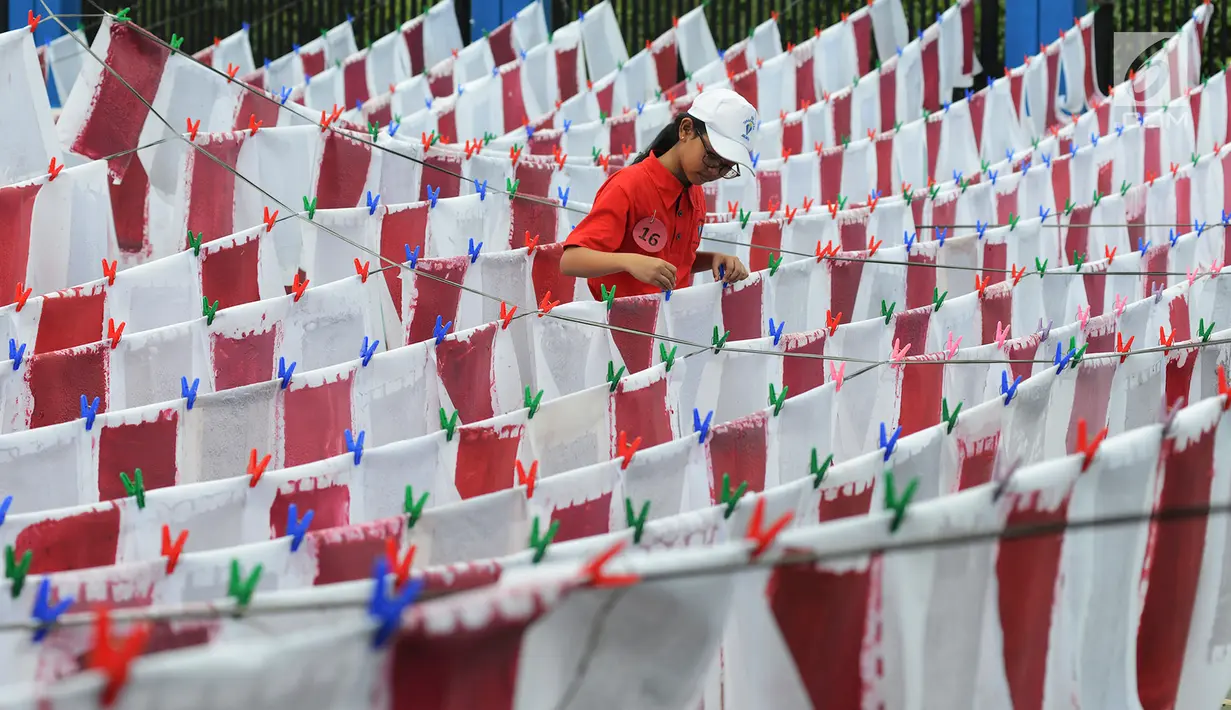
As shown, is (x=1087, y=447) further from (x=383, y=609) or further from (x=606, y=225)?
(x=606, y=225)

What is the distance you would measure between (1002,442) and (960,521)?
80 centimetres

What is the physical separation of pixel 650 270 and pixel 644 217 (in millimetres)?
219

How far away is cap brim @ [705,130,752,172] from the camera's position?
112 inches

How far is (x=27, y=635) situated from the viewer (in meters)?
1.36

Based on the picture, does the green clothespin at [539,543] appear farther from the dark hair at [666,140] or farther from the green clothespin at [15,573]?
the dark hair at [666,140]

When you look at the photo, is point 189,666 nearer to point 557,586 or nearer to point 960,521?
point 557,586

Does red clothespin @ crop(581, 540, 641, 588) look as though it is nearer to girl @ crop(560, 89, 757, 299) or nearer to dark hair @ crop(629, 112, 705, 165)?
girl @ crop(560, 89, 757, 299)

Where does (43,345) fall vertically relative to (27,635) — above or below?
above

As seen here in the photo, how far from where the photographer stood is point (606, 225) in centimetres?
293

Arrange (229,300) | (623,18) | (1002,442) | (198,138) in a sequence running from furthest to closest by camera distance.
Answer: (623,18) < (198,138) < (229,300) < (1002,442)

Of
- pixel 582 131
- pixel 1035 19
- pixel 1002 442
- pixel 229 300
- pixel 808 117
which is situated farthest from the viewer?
pixel 1035 19

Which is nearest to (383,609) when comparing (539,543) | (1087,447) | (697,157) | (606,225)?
(539,543)

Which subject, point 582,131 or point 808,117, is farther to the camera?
point 808,117

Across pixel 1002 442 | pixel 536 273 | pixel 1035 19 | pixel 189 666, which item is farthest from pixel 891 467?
pixel 1035 19
